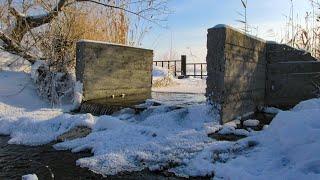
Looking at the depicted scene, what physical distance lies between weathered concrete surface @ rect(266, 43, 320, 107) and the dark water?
14.9ft

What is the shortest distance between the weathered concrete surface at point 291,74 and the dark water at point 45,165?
4545 millimetres

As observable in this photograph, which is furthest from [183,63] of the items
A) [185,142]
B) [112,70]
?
[185,142]

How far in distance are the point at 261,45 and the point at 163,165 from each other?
4.23m

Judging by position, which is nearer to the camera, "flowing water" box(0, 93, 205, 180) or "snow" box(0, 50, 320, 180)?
"snow" box(0, 50, 320, 180)

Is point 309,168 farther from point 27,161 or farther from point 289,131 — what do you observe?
point 27,161

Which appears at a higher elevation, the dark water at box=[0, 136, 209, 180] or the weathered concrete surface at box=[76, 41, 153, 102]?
the weathered concrete surface at box=[76, 41, 153, 102]

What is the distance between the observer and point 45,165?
14.4ft

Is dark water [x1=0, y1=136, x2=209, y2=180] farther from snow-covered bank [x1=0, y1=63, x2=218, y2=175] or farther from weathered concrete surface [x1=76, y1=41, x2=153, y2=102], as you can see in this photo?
weathered concrete surface [x1=76, y1=41, x2=153, y2=102]

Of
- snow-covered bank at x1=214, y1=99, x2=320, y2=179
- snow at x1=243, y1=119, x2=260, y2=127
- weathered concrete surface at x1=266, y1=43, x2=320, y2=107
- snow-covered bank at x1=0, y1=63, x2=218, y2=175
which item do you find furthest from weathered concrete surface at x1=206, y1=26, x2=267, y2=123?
snow-covered bank at x1=214, y1=99, x2=320, y2=179

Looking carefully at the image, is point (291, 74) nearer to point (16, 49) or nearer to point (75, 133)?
point (75, 133)

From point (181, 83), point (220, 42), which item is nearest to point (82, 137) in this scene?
point (220, 42)

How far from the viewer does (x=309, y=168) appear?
3.35 m

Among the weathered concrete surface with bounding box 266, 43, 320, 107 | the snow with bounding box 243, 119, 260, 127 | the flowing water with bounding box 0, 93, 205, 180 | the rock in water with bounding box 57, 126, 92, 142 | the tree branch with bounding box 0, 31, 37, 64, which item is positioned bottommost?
the flowing water with bounding box 0, 93, 205, 180

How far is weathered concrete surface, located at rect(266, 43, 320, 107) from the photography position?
787cm
